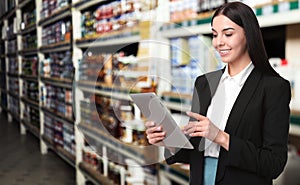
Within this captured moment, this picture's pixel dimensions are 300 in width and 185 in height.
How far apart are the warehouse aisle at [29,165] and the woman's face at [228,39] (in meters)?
3.09

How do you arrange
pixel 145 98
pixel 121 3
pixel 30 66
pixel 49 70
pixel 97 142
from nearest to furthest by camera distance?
pixel 145 98 → pixel 97 142 → pixel 121 3 → pixel 49 70 → pixel 30 66

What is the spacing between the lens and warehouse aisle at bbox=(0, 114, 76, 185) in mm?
3999

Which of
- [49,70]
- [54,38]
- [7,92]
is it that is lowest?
[7,92]

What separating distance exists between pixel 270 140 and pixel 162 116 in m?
0.28

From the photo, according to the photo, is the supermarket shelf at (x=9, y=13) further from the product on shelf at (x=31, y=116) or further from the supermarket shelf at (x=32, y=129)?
the supermarket shelf at (x=32, y=129)

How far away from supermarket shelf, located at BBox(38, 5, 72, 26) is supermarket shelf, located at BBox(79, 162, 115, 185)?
1.40m

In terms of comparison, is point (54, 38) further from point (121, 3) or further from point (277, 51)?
point (277, 51)

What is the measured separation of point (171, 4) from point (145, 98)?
3.69 ft

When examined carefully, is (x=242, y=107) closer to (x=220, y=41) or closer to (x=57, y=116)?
(x=220, y=41)

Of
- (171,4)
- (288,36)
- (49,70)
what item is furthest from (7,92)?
(288,36)

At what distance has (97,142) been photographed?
44.1 inches

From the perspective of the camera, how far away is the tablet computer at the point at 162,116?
976mm

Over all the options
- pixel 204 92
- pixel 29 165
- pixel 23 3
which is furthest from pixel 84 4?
pixel 23 3

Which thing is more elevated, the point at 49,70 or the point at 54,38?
the point at 54,38
